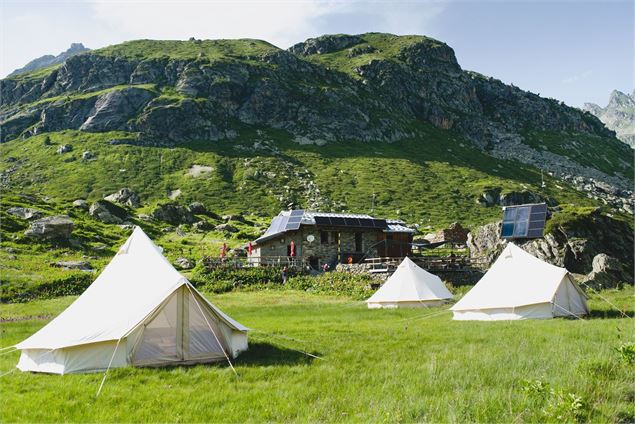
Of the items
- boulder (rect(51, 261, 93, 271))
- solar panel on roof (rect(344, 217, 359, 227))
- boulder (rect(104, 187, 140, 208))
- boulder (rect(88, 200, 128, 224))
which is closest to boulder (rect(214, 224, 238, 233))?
boulder (rect(88, 200, 128, 224))

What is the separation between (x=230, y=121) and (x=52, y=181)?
2250 inches

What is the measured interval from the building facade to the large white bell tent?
1670cm

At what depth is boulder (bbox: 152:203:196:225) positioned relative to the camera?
Answer: 267 ft

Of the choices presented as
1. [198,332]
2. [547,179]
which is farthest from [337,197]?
[198,332]

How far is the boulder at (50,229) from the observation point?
50.0 meters

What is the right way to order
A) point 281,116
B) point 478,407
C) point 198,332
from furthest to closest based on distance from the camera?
point 281,116 → point 198,332 → point 478,407

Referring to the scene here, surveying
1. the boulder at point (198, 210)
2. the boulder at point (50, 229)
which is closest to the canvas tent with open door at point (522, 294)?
the boulder at point (50, 229)

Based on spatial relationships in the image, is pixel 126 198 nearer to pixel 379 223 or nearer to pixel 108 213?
pixel 108 213

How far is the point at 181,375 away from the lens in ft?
38.2

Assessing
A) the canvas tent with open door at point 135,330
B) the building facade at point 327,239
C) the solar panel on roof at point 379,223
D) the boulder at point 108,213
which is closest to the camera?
the canvas tent with open door at point 135,330

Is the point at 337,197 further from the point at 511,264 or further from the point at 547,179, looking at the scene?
the point at 511,264

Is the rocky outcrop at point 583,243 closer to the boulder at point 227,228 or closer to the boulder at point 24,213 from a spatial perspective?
the boulder at point 227,228

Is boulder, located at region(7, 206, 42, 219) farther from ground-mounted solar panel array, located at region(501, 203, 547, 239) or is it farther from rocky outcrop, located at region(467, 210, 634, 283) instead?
ground-mounted solar panel array, located at region(501, 203, 547, 239)

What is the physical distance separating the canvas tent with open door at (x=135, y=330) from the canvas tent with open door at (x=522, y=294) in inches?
482
